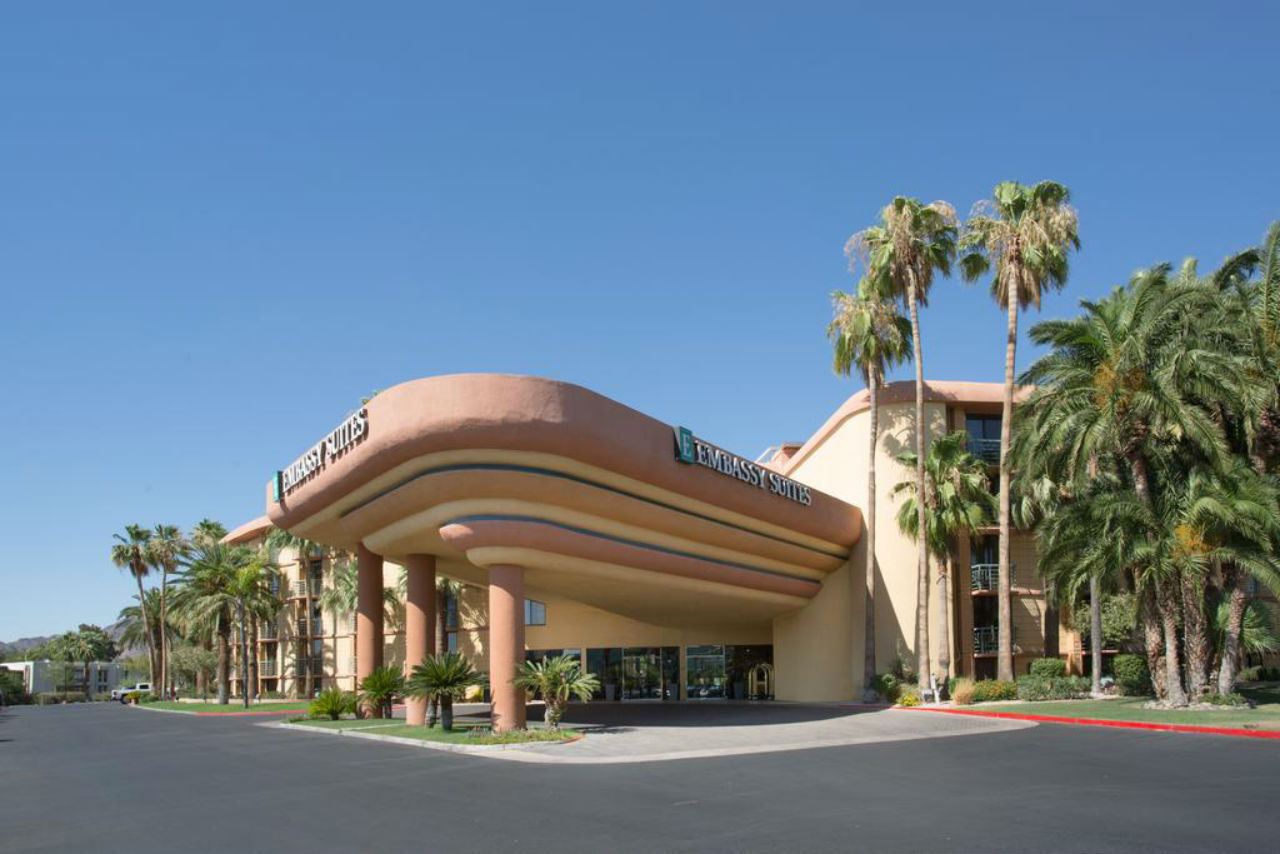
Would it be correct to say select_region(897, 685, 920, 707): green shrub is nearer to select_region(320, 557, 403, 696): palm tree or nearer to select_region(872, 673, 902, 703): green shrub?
select_region(872, 673, 902, 703): green shrub

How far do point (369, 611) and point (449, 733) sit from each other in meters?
10.2

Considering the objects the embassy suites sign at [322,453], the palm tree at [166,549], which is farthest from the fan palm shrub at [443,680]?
the palm tree at [166,549]

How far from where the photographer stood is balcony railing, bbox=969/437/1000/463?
1729 inches

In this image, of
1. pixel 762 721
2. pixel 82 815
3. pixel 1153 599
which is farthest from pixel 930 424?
pixel 82 815

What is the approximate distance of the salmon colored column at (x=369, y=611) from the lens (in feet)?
123

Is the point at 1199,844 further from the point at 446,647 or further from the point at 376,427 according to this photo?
the point at 446,647

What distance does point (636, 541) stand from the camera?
3114cm

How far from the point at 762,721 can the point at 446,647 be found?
95.6ft

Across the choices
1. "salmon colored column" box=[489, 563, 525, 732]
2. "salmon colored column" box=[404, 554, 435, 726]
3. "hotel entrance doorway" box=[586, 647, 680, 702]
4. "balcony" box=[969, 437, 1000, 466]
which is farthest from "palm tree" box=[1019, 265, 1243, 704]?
"hotel entrance doorway" box=[586, 647, 680, 702]

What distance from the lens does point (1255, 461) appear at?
33.2 metres

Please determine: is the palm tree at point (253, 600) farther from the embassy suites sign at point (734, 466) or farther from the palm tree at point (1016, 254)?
the palm tree at point (1016, 254)

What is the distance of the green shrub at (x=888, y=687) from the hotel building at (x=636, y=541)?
199 centimetres

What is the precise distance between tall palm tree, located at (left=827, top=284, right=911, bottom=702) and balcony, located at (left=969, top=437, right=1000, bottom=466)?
452 cm

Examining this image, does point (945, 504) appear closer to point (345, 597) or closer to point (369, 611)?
point (369, 611)
